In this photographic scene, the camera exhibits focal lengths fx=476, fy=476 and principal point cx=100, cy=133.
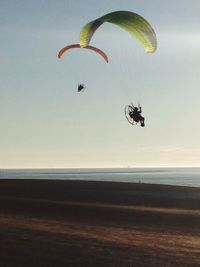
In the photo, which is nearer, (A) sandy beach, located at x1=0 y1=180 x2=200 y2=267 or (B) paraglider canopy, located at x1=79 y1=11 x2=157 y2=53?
(A) sandy beach, located at x1=0 y1=180 x2=200 y2=267

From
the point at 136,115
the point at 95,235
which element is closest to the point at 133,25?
the point at 136,115

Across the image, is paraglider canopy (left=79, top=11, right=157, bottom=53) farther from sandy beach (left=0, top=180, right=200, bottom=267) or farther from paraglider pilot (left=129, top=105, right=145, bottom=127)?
sandy beach (left=0, top=180, right=200, bottom=267)

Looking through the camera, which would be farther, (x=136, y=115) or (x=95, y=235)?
(x=136, y=115)

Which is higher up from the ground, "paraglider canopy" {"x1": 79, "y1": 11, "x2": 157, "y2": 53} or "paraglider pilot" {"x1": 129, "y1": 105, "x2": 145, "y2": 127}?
"paraglider canopy" {"x1": 79, "y1": 11, "x2": 157, "y2": 53}

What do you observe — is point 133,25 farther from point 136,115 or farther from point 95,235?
point 95,235

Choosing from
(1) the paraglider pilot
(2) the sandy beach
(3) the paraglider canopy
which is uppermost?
(3) the paraglider canopy

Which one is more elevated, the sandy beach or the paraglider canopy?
the paraglider canopy

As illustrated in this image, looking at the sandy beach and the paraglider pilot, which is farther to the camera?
the paraglider pilot

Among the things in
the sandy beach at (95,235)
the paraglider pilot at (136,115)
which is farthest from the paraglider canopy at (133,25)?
the sandy beach at (95,235)

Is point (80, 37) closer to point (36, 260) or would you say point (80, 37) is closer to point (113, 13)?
point (113, 13)

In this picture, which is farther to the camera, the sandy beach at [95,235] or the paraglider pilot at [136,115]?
the paraglider pilot at [136,115]

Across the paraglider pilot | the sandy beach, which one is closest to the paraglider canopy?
the paraglider pilot

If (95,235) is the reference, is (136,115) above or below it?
above

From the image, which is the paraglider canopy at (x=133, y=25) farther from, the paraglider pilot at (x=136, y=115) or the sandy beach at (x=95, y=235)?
the sandy beach at (x=95, y=235)
